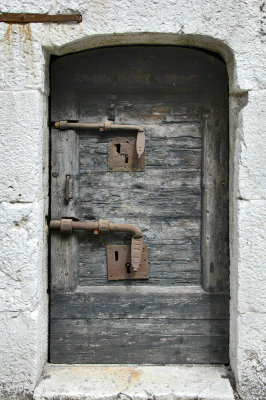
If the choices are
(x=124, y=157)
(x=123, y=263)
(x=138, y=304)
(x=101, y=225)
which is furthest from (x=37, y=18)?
(x=138, y=304)

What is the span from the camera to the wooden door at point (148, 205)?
2289 mm

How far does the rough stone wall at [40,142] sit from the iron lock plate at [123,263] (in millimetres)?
442

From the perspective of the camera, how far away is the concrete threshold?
2.04 m

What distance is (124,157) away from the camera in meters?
2.31

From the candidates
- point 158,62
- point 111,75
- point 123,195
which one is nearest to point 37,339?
point 123,195

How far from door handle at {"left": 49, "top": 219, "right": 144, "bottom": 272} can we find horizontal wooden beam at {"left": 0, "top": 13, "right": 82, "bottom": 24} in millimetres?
1086

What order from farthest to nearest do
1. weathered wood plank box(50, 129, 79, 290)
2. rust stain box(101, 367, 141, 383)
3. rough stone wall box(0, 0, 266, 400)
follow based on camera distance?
1. weathered wood plank box(50, 129, 79, 290)
2. rust stain box(101, 367, 141, 383)
3. rough stone wall box(0, 0, 266, 400)

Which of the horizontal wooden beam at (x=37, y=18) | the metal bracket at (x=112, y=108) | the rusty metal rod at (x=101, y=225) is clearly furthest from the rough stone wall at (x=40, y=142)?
the metal bracket at (x=112, y=108)

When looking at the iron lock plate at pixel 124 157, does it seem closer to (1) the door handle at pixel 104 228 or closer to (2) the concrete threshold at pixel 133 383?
(1) the door handle at pixel 104 228

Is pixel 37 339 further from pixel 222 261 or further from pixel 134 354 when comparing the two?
pixel 222 261

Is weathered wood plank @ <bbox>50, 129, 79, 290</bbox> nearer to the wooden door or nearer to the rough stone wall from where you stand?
the wooden door

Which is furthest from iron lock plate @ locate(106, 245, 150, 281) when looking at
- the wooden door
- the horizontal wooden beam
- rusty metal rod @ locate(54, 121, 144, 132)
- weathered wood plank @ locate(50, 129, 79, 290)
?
the horizontal wooden beam

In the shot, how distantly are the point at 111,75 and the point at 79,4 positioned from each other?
1.37 feet

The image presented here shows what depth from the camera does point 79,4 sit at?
203cm
